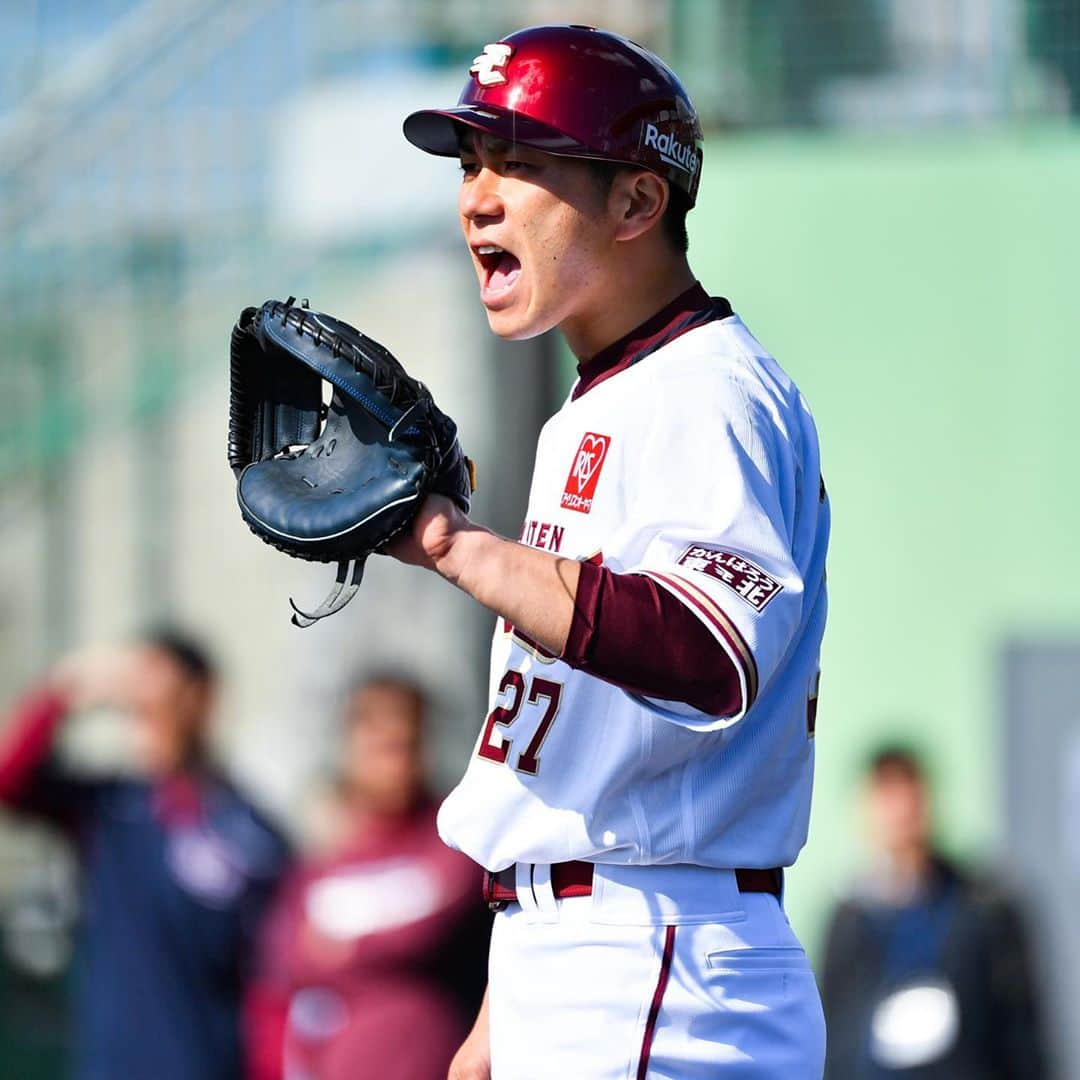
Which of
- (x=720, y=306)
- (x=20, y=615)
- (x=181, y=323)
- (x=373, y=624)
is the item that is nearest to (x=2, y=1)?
(x=181, y=323)

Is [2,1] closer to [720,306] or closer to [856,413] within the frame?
[856,413]

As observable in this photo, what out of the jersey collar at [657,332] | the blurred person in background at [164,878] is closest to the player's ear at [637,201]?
the jersey collar at [657,332]

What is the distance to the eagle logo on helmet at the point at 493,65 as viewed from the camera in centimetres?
300

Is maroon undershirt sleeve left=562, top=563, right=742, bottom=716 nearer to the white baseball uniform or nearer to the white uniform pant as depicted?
the white baseball uniform

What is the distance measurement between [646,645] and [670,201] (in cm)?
77

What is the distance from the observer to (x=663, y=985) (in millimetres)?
2846

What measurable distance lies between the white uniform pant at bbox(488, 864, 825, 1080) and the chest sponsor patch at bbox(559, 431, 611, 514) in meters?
0.48

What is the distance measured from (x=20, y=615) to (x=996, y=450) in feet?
14.5

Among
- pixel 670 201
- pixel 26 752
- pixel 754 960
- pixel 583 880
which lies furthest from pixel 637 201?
pixel 26 752

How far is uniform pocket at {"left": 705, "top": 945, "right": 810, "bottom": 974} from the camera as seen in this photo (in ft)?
9.40

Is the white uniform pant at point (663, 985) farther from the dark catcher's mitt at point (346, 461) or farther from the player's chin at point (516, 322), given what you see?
the player's chin at point (516, 322)

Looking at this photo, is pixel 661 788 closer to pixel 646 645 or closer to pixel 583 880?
pixel 583 880

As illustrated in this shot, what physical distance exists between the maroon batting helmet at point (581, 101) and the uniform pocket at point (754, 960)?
105 cm

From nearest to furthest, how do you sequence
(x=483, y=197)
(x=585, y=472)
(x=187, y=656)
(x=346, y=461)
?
(x=346, y=461), (x=585, y=472), (x=483, y=197), (x=187, y=656)
